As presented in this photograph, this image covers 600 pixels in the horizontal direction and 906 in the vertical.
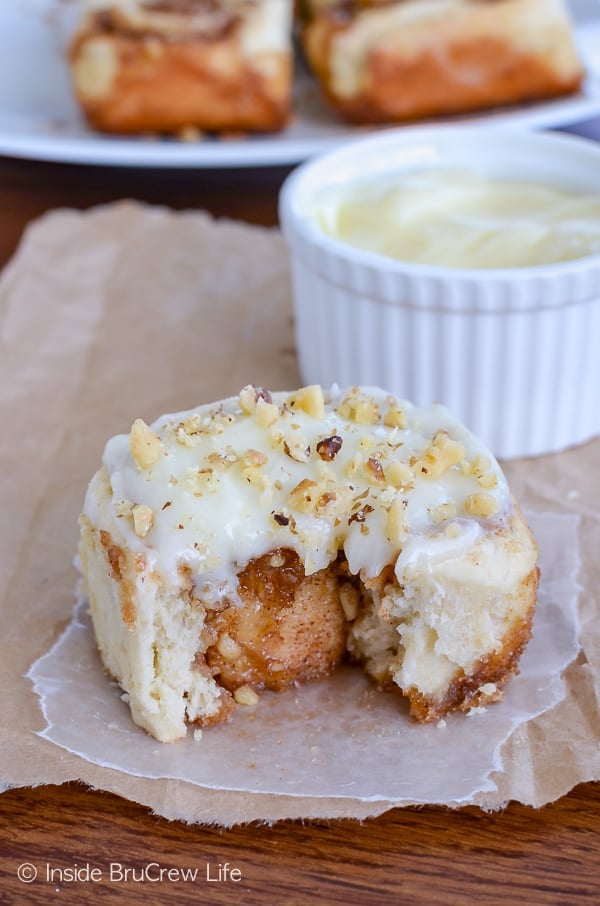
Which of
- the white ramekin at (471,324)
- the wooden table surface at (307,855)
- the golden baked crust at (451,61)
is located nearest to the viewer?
the wooden table surface at (307,855)

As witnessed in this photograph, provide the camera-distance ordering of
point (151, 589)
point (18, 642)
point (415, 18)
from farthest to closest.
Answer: point (415, 18) < point (18, 642) < point (151, 589)

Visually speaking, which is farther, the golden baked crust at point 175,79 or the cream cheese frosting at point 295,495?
the golden baked crust at point 175,79

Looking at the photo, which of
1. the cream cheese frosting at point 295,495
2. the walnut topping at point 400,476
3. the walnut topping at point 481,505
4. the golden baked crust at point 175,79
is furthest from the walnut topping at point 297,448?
the golden baked crust at point 175,79

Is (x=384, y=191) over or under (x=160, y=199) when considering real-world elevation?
over

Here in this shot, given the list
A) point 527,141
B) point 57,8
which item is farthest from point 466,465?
point 57,8

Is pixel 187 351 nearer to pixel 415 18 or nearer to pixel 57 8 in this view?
pixel 415 18

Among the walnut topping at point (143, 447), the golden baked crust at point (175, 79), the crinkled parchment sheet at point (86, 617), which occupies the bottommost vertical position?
the crinkled parchment sheet at point (86, 617)

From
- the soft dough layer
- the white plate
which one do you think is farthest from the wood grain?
the white plate

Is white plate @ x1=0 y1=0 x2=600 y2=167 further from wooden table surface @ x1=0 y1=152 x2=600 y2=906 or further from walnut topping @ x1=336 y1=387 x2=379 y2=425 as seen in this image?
wooden table surface @ x1=0 y1=152 x2=600 y2=906

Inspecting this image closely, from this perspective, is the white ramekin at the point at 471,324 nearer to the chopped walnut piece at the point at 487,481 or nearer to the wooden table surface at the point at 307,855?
the chopped walnut piece at the point at 487,481
